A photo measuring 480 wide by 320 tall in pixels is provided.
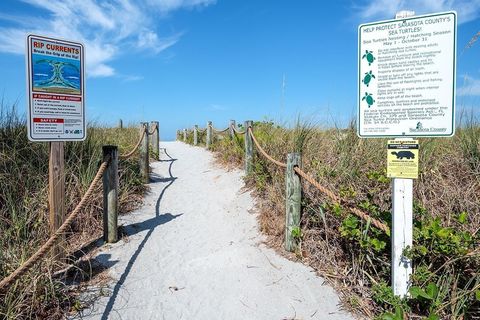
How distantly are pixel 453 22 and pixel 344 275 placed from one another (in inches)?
93.4

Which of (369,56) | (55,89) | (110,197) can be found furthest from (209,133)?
(369,56)

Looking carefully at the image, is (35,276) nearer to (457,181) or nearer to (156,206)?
(156,206)

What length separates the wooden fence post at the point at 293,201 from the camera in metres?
3.85

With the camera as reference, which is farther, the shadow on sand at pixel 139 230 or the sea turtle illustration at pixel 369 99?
the shadow on sand at pixel 139 230

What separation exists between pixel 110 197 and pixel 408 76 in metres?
3.41

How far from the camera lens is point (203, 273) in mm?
3605

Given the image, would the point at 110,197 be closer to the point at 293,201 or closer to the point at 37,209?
the point at 37,209

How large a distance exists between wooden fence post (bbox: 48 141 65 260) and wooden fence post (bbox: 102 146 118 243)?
597 mm

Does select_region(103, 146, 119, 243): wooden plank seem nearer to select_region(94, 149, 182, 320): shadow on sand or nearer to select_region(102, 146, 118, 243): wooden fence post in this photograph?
select_region(102, 146, 118, 243): wooden fence post

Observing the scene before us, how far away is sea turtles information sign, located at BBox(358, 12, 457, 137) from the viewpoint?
2.51m

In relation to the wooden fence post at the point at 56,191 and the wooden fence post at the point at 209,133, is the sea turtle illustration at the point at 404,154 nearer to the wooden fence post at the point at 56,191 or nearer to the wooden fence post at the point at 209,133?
the wooden fence post at the point at 56,191

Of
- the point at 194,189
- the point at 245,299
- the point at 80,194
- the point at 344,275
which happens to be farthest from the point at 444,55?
the point at 194,189

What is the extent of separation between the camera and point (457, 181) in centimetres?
427

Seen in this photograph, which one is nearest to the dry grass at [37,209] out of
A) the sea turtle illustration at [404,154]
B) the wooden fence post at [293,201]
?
the wooden fence post at [293,201]
